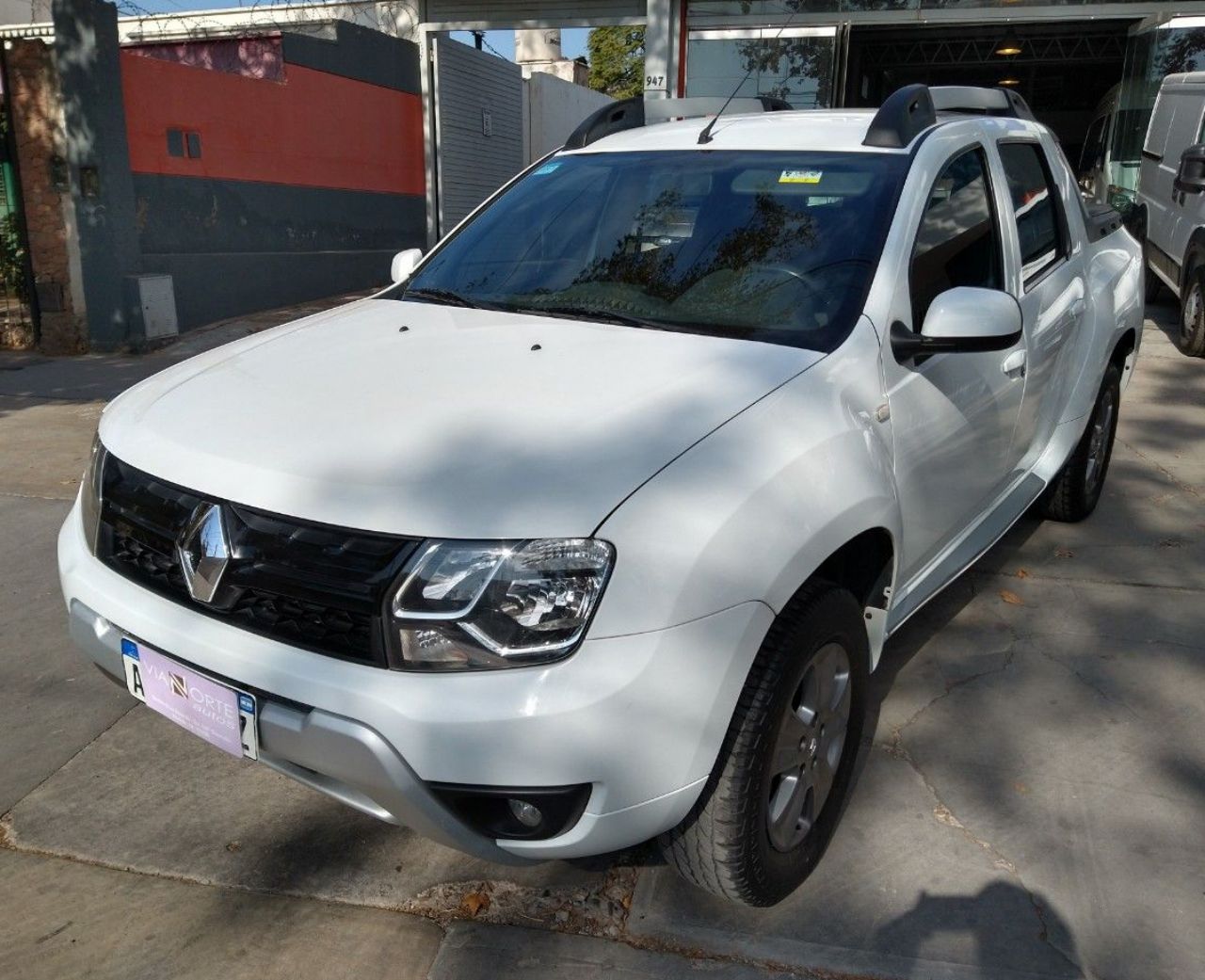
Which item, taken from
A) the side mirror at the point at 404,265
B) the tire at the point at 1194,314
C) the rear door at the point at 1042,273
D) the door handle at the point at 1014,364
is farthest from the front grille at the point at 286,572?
the tire at the point at 1194,314

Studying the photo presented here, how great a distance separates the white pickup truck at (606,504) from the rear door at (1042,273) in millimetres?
151

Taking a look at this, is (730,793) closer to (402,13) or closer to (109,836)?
(109,836)

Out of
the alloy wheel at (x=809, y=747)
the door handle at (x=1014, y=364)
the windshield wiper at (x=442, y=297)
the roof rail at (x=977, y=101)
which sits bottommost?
the alloy wheel at (x=809, y=747)

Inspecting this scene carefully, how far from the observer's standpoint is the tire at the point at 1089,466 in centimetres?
Result: 473

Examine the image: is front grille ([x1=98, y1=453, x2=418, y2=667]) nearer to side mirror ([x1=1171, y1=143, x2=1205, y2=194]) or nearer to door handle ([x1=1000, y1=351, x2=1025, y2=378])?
door handle ([x1=1000, y1=351, x2=1025, y2=378])

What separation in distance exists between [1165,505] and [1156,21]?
29.3 ft

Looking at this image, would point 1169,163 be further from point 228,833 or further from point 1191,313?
point 228,833

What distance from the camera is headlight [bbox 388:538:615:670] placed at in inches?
76.3

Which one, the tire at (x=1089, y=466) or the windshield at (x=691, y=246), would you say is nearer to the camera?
the windshield at (x=691, y=246)

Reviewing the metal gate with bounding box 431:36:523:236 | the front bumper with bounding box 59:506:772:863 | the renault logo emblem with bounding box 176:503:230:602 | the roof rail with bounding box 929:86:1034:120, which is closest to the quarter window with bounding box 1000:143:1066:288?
the roof rail with bounding box 929:86:1034:120

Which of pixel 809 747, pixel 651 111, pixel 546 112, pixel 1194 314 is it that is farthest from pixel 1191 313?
pixel 546 112

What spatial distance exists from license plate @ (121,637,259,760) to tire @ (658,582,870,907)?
91cm

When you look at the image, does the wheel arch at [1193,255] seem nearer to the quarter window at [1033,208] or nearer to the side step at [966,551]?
the quarter window at [1033,208]

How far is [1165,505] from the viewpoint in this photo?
5402 millimetres
